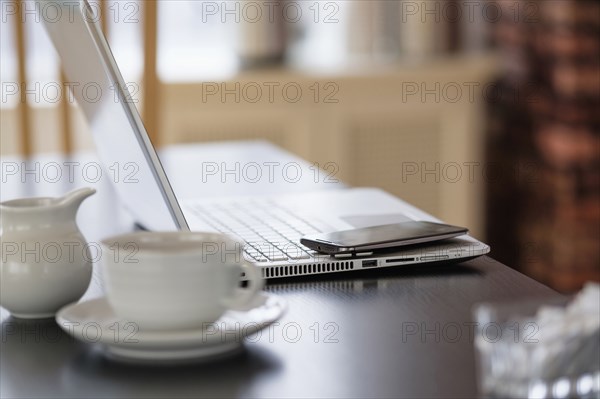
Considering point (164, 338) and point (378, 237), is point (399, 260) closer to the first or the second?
point (378, 237)

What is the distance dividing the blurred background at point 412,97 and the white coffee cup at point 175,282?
196 centimetres

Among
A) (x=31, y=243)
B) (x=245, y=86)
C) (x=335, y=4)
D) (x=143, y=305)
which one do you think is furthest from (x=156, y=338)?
(x=335, y=4)

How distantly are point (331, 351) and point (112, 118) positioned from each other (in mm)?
404

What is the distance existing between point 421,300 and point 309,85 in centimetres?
208

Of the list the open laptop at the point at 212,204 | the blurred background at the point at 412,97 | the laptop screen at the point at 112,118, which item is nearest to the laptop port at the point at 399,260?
the open laptop at the point at 212,204

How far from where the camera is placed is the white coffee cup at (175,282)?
646 millimetres

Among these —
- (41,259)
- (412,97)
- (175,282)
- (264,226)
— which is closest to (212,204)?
(264,226)

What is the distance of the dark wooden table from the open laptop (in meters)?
0.02

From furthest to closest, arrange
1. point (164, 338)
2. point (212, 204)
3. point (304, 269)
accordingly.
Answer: point (212, 204) → point (304, 269) → point (164, 338)

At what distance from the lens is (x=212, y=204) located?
47.6 inches

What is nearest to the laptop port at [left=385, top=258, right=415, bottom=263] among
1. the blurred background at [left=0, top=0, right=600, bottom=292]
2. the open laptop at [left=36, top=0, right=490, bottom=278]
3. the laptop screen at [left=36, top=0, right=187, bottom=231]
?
the open laptop at [left=36, top=0, right=490, bottom=278]

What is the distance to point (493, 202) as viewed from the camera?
10.2ft

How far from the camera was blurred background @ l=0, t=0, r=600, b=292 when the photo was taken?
2.71 meters

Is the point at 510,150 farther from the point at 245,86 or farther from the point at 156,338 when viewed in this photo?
the point at 156,338
